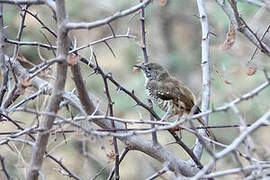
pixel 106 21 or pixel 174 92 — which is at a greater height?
pixel 106 21

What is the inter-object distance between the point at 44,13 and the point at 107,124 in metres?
6.68

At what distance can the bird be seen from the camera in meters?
4.40

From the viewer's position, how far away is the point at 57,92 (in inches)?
100

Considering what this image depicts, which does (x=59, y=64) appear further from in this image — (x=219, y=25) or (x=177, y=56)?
(x=177, y=56)

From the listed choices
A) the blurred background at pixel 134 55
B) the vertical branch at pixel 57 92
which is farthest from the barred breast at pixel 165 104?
the blurred background at pixel 134 55

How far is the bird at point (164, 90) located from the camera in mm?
4397

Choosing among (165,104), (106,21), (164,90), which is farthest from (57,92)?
(164,90)

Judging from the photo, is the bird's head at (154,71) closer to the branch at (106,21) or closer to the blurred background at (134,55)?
the branch at (106,21)

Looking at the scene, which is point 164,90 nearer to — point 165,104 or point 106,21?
point 165,104

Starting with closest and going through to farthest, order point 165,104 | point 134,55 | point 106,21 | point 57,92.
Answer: point 106,21 < point 57,92 < point 165,104 < point 134,55

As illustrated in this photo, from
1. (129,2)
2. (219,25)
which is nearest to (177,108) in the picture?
(219,25)

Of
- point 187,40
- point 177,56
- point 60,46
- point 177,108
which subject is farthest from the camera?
point 187,40

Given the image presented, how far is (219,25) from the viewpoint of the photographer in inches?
322

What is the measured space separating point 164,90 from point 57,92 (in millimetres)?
2099
